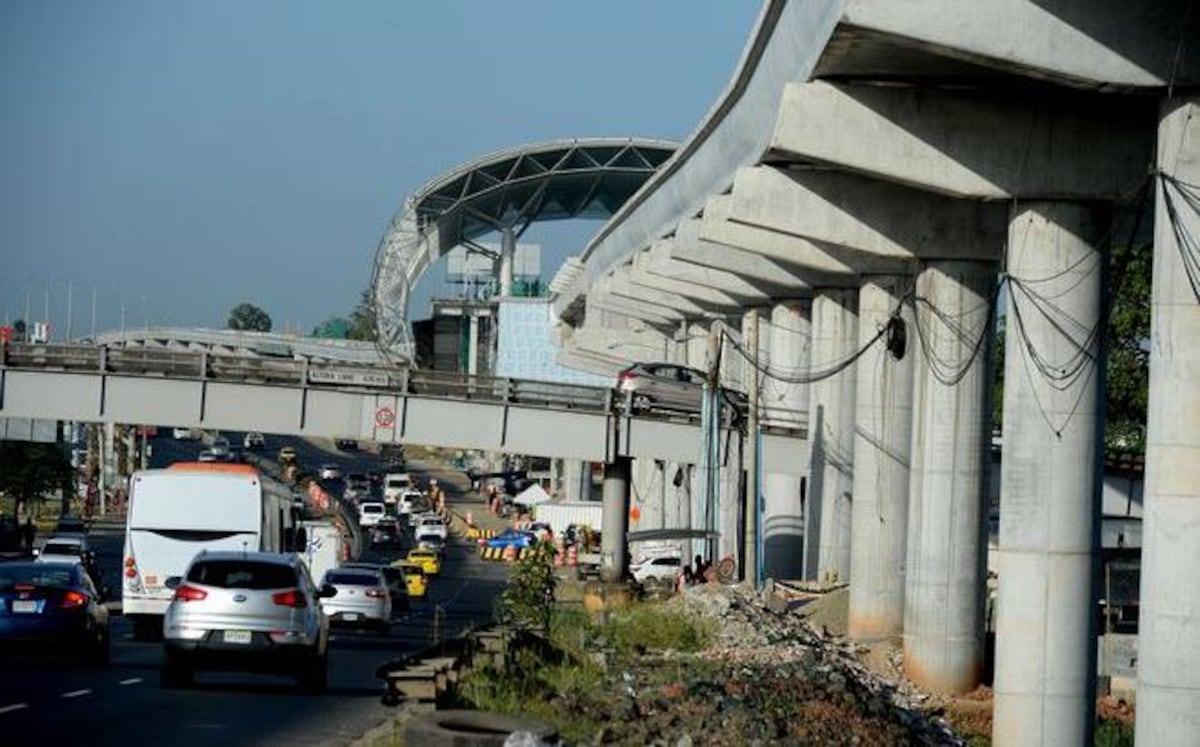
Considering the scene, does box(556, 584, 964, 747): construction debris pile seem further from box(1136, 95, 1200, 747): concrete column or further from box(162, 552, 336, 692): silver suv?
box(162, 552, 336, 692): silver suv

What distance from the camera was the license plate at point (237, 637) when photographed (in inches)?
1192

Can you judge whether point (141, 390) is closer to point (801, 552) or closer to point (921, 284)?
A: point (801, 552)

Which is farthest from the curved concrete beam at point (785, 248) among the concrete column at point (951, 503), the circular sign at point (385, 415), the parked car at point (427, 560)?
the parked car at point (427, 560)

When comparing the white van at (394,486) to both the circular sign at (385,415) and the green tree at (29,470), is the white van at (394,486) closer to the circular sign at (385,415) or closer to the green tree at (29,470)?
the green tree at (29,470)

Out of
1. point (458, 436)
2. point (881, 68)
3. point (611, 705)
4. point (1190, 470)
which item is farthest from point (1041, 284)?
point (458, 436)

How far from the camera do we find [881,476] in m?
45.8

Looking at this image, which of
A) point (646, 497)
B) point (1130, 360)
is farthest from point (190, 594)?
point (646, 497)

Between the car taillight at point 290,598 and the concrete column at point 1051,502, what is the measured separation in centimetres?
821

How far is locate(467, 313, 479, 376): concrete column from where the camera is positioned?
522 ft

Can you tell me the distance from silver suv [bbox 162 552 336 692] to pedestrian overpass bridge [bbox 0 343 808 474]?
29243mm

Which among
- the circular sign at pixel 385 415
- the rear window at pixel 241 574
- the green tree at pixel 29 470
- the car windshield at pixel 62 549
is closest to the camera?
the rear window at pixel 241 574

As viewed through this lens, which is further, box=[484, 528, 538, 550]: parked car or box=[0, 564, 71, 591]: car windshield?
box=[484, 528, 538, 550]: parked car

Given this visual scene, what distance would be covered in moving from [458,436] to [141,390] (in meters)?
7.30

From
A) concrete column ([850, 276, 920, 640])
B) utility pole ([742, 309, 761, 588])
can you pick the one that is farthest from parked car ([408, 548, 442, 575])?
concrete column ([850, 276, 920, 640])
